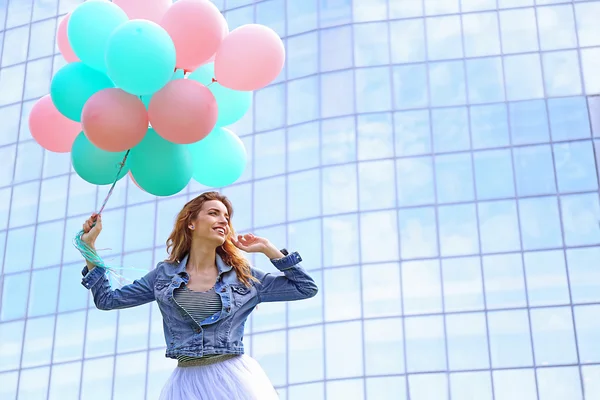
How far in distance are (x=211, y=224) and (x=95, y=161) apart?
1.00 m

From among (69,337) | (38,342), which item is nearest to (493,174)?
(69,337)

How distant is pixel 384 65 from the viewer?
18328 mm

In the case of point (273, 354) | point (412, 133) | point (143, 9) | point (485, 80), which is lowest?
point (273, 354)

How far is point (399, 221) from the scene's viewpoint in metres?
17.4

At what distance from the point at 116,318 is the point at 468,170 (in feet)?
23.7

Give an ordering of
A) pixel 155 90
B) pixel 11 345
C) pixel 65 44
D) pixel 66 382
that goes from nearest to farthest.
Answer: pixel 155 90 < pixel 65 44 < pixel 66 382 < pixel 11 345

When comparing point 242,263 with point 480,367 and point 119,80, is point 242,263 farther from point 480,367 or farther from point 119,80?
point 480,367

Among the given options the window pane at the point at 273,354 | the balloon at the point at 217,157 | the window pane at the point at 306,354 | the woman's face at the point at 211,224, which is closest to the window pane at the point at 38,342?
the window pane at the point at 273,354

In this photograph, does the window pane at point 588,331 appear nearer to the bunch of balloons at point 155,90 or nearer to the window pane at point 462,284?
the window pane at point 462,284

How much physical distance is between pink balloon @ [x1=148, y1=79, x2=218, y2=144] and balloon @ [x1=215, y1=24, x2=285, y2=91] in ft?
0.71

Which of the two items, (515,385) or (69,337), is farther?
(69,337)

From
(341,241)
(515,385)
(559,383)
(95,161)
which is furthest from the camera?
(341,241)

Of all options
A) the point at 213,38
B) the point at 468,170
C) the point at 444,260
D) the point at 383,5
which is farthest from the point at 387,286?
the point at 213,38

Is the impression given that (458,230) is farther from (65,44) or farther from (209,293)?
(209,293)
